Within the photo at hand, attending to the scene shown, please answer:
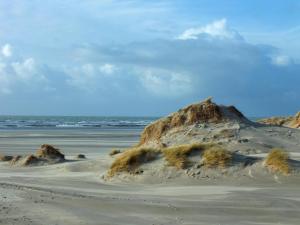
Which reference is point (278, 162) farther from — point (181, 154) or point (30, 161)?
point (30, 161)

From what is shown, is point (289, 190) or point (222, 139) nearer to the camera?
point (289, 190)

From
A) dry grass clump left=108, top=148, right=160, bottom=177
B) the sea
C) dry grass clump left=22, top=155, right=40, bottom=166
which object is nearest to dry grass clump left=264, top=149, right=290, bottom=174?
dry grass clump left=108, top=148, right=160, bottom=177

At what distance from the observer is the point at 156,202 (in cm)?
1099

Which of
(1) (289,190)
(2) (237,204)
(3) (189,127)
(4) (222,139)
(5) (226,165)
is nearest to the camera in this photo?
(2) (237,204)

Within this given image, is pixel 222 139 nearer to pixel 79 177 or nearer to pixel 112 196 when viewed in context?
pixel 79 177

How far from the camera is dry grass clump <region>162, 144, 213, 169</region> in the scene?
15213 mm

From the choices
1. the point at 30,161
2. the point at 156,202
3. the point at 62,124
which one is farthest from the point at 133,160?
the point at 62,124

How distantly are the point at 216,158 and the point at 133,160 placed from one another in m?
2.43

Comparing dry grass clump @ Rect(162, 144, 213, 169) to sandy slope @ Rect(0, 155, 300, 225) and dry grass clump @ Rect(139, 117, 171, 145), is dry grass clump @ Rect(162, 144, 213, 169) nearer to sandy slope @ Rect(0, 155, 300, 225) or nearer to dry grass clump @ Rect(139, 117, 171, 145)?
sandy slope @ Rect(0, 155, 300, 225)

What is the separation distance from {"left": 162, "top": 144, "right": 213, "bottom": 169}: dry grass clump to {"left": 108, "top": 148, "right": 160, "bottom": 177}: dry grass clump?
0.44 meters

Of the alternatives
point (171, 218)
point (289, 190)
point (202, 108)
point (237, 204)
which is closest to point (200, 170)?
point (289, 190)

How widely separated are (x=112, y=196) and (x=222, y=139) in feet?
27.5

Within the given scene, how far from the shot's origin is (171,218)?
372 inches

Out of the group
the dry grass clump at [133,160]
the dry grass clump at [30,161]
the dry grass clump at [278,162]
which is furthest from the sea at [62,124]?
the dry grass clump at [278,162]
